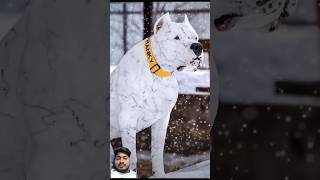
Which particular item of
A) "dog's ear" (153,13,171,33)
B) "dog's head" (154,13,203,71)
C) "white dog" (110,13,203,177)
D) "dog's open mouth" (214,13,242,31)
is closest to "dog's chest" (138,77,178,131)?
"white dog" (110,13,203,177)

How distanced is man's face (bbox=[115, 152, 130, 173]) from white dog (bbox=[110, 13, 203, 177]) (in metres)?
0.03

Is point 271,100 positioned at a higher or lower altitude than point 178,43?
lower

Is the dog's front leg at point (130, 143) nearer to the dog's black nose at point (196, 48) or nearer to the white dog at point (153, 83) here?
the white dog at point (153, 83)

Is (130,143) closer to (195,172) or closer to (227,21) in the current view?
(195,172)

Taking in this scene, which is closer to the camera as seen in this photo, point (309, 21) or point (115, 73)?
point (309, 21)

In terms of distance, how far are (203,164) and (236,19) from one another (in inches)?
25.8

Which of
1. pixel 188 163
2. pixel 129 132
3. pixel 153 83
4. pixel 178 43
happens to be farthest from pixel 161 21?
pixel 188 163

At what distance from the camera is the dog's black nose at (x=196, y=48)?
193 cm

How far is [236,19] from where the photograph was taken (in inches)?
72.4

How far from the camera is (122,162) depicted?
1978mm
